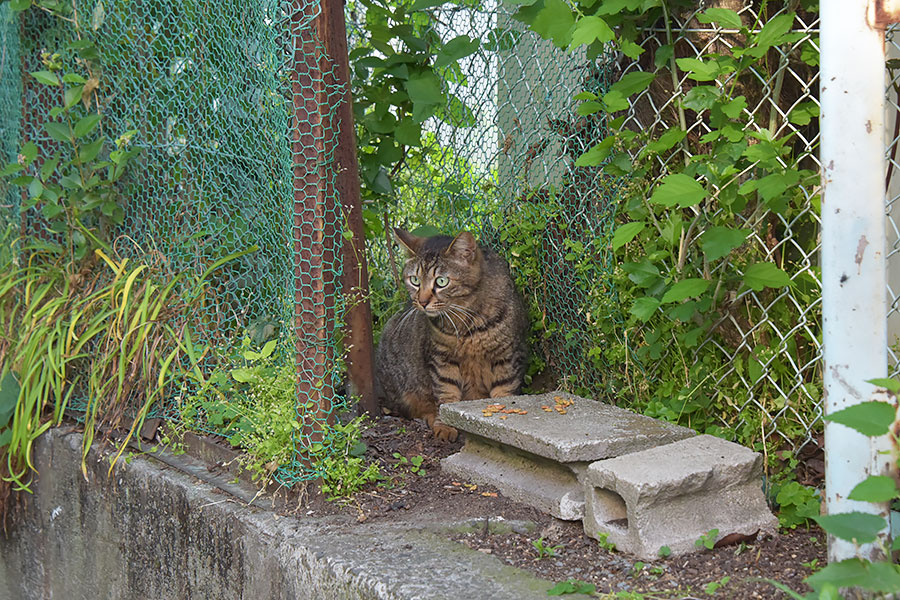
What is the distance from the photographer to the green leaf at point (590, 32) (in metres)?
2.43

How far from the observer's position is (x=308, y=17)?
102 inches

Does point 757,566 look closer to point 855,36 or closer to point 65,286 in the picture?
point 855,36

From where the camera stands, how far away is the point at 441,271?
11.3ft

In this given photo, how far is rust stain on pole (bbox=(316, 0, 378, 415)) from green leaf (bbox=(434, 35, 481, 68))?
1.24ft

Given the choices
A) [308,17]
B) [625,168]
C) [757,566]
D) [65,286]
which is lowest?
[757,566]

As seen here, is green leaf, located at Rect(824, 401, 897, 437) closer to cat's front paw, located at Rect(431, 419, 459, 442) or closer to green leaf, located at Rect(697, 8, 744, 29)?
green leaf, located at Rect(697, 8, 744, 29)

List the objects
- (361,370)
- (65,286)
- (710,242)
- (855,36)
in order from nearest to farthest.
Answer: (855,36)
(710,242)
(361,370)
(65,286)

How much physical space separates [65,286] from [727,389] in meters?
2.77

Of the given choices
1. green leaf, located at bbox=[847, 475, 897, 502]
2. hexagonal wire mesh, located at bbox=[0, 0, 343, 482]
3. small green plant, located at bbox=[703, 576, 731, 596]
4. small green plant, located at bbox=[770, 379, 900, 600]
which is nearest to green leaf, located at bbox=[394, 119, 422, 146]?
hexagonal wire mesh, located at bbox=[0, 0, 343, 482]

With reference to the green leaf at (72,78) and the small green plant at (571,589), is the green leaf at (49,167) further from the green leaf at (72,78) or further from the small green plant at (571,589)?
the small green plant at (571,589)

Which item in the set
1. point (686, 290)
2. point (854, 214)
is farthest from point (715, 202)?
point (854, 214)

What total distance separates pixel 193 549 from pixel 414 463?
76 cm

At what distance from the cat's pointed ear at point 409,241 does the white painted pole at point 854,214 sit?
6.35 feet

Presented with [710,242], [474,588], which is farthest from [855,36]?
[474,588]
